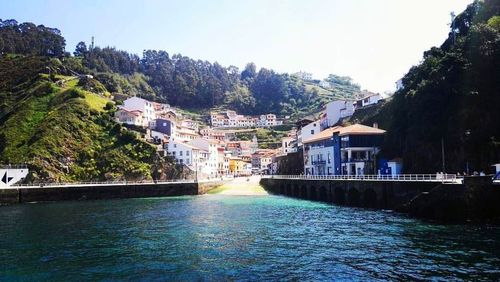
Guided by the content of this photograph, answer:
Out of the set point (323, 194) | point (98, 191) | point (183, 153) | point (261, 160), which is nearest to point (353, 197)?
point (323, 194)

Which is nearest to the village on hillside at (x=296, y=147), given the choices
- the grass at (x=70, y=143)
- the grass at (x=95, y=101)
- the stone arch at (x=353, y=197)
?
the grass at (x=95, y=101)

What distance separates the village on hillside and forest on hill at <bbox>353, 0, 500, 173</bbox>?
243 inches

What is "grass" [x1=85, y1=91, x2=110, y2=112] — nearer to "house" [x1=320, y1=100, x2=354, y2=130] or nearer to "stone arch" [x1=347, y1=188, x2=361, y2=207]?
"house" [x1=320, y1=100, x2=354, y2=130]

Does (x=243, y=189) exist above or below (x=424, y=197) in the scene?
below

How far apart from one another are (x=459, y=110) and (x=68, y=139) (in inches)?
3449

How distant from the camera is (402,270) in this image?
23.7 m

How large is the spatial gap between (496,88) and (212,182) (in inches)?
2568

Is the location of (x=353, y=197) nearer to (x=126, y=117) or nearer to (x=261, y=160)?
(x=126, y=117)

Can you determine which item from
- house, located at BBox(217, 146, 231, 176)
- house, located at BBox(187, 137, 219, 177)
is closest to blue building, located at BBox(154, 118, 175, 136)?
house, located at BBox(187, 137, 219, 177)

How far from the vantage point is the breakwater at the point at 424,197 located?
127 ft

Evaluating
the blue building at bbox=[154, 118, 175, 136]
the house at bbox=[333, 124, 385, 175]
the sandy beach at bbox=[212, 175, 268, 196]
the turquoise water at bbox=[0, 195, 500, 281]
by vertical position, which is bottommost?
the turquoise water at bbox=[0, 195, 500, 281]

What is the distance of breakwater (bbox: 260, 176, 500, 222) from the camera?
38.8 metres

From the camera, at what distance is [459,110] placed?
54.8 m

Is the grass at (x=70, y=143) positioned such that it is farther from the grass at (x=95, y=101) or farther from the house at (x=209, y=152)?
the house at (x=209, y=152)
